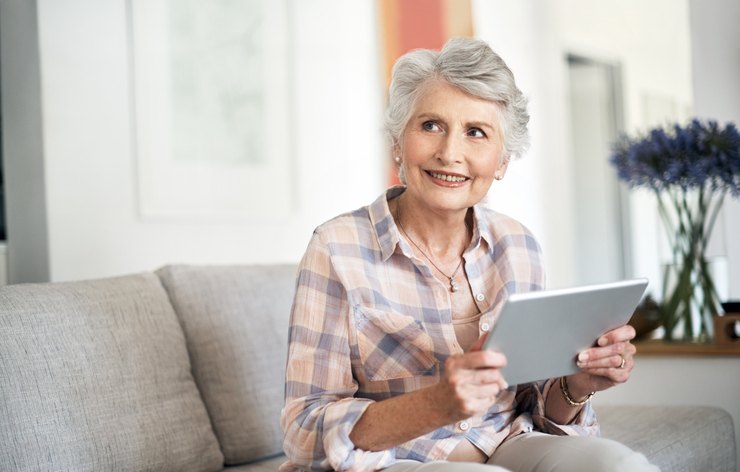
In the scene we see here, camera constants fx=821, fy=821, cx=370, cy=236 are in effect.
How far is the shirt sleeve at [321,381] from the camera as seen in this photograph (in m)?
1.37

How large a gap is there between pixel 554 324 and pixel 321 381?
42 centimetres

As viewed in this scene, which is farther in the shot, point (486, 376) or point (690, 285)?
point (690, 285)

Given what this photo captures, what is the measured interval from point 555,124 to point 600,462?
3476mm

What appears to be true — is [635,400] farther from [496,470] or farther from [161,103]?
[161,103]

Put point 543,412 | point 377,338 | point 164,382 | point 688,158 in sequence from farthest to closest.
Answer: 1. point 688,158
2. point 164,382
3. point 543,412
4. point 377,338

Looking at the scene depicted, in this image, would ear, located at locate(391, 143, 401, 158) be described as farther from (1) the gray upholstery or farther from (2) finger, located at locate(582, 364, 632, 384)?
(1) the gray upholstery

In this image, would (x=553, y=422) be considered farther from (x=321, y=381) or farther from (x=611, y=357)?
(x=321, y=381)

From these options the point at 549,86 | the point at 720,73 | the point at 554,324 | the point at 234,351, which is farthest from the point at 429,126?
the point at 549,86

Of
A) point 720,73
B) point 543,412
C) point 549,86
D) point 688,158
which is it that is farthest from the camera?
point 549,86

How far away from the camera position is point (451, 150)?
5.00ft

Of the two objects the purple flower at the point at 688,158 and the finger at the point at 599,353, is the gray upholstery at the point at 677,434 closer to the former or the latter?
the finger at the point at 599,353

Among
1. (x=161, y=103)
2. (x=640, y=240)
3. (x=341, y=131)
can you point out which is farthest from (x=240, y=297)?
(x=640, y=240)

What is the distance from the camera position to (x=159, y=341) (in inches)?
73.3

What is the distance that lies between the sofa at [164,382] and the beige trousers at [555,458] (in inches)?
19.3
